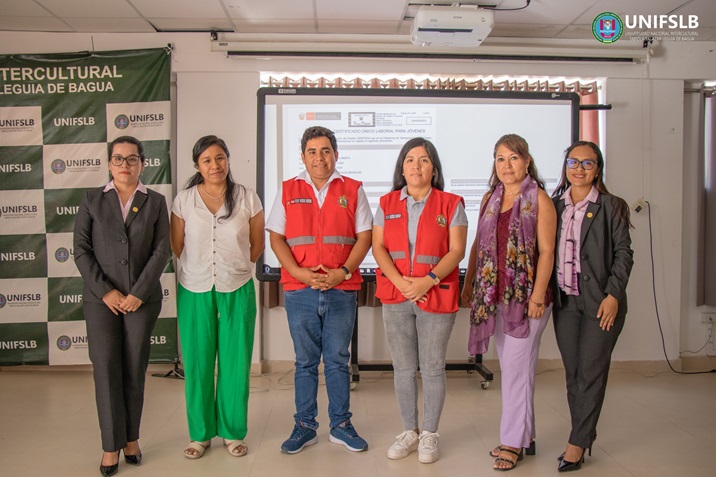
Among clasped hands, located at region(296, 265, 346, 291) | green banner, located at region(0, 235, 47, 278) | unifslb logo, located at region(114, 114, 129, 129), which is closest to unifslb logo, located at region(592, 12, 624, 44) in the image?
clasped hands, located at region(296, 265, 346, 291)

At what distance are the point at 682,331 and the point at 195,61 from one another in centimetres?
438

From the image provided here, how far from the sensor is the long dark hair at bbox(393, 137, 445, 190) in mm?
2588

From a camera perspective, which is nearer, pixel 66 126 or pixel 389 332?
pixel 389 332

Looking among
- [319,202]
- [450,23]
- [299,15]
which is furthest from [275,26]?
[319,202]

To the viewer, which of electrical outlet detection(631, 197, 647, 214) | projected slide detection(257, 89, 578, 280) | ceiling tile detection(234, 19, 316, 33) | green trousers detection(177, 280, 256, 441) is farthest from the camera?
electrical outlet detection(631, 197, 647, 214)

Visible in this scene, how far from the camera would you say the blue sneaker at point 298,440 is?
270cm

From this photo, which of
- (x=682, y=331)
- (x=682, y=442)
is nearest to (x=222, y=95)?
(x=682, y=442)

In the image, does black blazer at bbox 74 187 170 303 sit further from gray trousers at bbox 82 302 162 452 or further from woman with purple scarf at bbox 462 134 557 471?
woman with purple scarf at bbox 462 134 557 471

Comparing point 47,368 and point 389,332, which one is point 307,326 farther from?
point 47,368

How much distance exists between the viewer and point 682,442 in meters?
2.91

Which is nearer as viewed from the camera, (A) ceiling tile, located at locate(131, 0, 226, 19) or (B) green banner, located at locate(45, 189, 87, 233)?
(A) ceiling tile, located at locate(131, 0, 226, 19)

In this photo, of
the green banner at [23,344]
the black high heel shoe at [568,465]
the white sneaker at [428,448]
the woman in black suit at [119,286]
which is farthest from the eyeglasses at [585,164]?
the green banner at [23,344]

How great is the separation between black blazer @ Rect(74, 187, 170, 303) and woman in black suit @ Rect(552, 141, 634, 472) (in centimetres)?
182

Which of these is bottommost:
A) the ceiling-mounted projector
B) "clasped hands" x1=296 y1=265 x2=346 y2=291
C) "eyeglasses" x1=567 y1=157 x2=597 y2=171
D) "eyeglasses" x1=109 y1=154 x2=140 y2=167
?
"clasped hands" x1=296 y1=265 x2=346 y2=291
